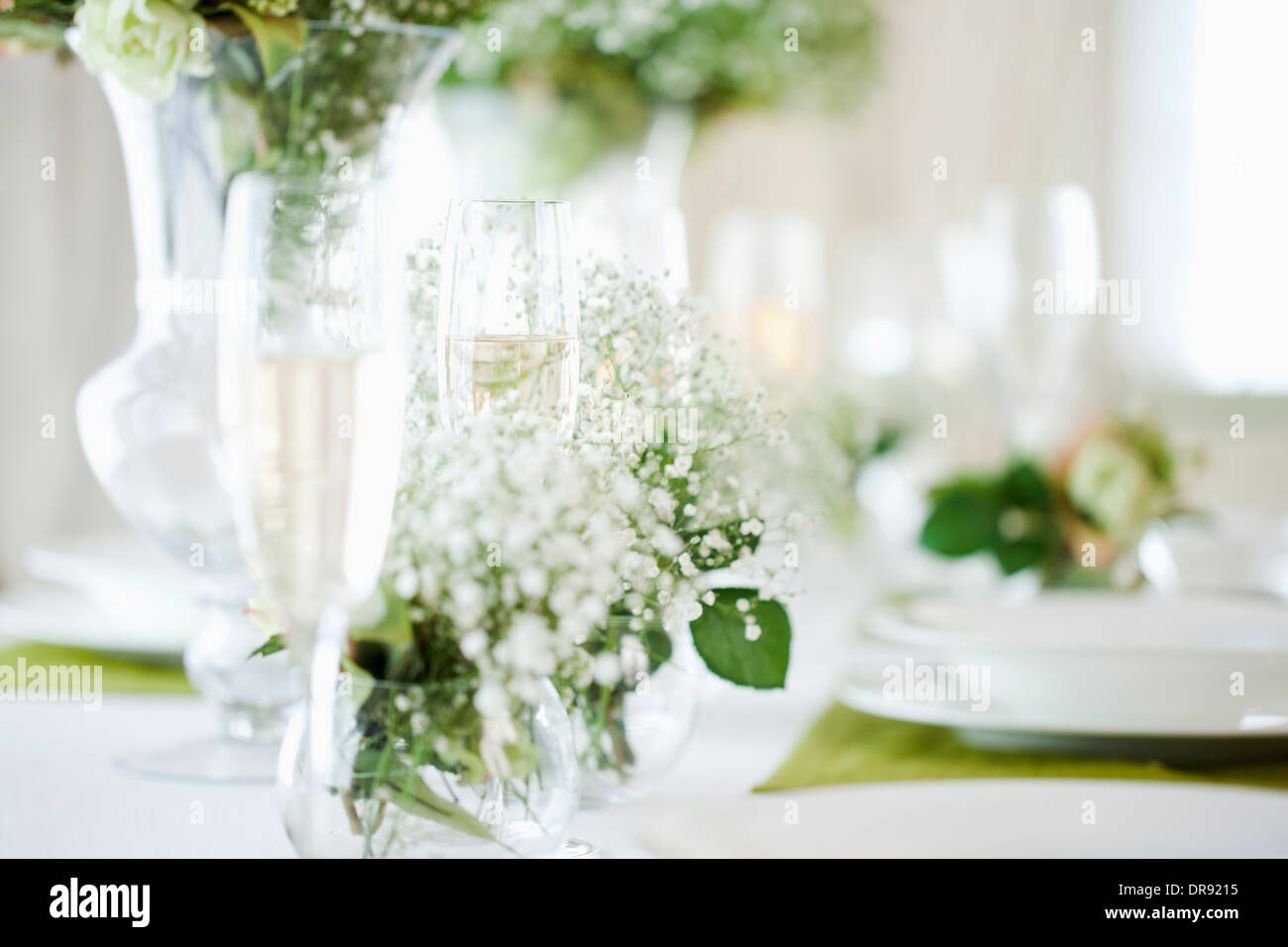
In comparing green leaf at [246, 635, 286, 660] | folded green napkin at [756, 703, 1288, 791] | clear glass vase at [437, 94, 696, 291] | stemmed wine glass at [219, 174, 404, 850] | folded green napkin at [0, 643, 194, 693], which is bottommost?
folded green napkin at [756, 703, 1288, 791]

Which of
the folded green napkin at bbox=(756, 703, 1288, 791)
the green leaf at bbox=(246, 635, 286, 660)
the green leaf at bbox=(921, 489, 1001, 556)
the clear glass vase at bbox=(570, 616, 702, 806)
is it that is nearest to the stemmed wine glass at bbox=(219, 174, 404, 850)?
the green leaf at bbox=(246, 635, 286, 660)

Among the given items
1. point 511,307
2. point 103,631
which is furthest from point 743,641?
point 103,631

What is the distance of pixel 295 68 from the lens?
2.74 ft

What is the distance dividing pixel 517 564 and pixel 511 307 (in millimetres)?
125

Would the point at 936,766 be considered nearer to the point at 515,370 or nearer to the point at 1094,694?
the point at 1094,694

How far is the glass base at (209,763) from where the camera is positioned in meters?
0.82

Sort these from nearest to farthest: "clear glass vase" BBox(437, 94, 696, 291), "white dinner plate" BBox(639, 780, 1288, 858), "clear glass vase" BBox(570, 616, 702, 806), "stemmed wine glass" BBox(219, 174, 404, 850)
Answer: "stemmed wine glass" BBox(219, 174, 404, 850)
"white dinner plate" BBox(639, 780, 1288, 858)
"clear glass vase" BBox(570, 616, 702, 806)
"clear glass vase" BBox(437, 94, 696, 291)

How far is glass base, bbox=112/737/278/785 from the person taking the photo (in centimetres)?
82

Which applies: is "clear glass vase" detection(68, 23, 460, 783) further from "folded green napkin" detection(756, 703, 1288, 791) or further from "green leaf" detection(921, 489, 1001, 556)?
"green leaf" detection(921, 489, 1001, 556)

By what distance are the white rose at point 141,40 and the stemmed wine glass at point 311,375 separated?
241 mm

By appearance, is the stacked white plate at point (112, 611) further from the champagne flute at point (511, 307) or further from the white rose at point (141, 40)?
the champagne flute at point (511, 307)

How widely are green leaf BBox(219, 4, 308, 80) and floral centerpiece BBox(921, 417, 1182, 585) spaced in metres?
0.82
